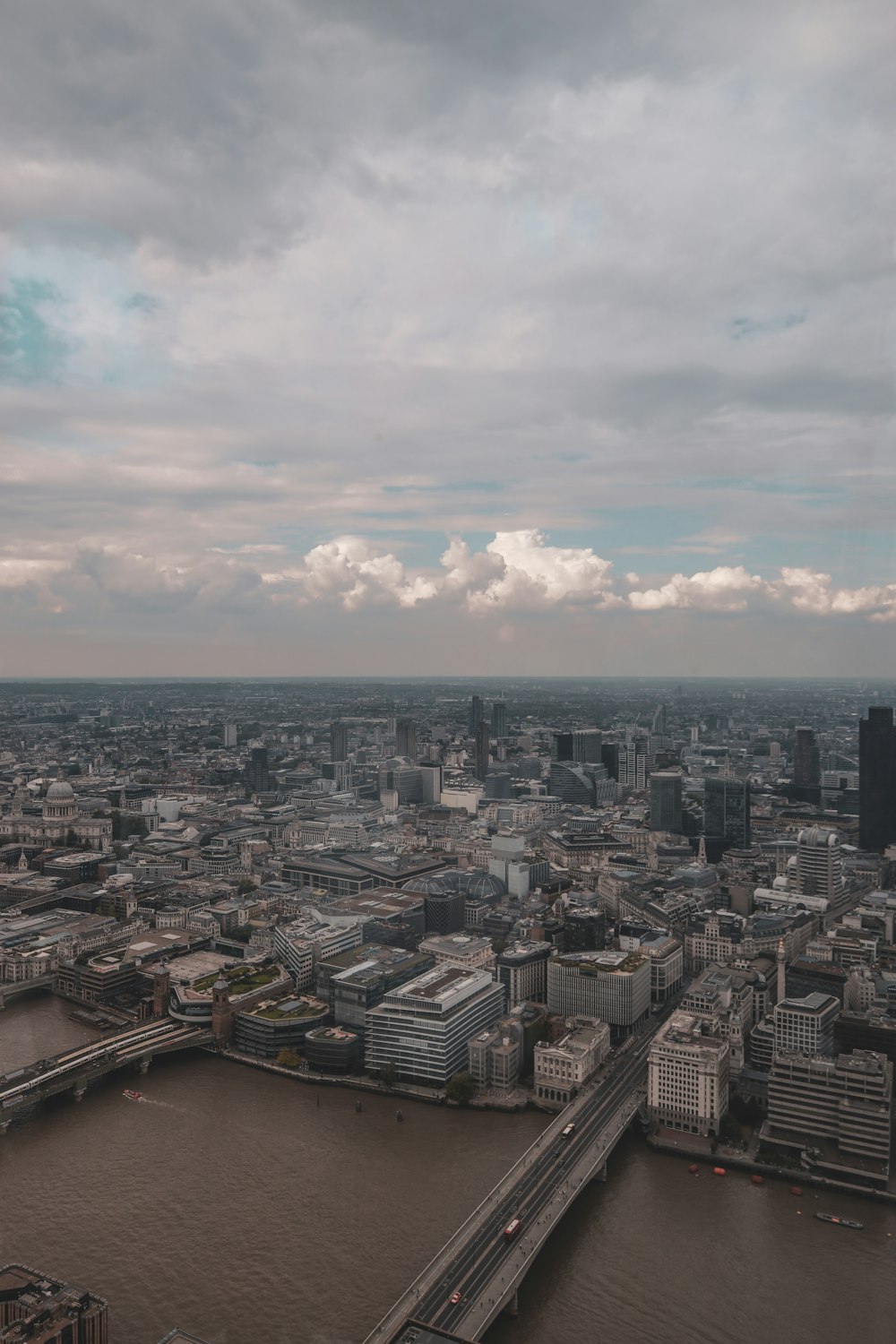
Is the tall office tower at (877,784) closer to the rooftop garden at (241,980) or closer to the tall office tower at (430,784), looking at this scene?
the tall office tower at (430,784)

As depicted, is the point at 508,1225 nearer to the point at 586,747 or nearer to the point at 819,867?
the point at 819,867

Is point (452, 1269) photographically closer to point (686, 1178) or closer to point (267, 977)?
point (686, 1178)

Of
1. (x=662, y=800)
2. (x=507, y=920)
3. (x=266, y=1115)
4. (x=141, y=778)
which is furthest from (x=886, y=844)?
(x=141, y=778)

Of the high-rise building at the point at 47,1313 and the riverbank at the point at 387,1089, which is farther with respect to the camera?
the riverbank at the point at 387,1089

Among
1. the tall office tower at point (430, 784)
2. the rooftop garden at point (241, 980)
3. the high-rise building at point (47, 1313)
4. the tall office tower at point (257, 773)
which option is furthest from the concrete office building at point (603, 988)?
the tall office tower at point (257, 773)

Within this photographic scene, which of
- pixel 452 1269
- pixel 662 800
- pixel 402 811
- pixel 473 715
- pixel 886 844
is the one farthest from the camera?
pixel 473 715
